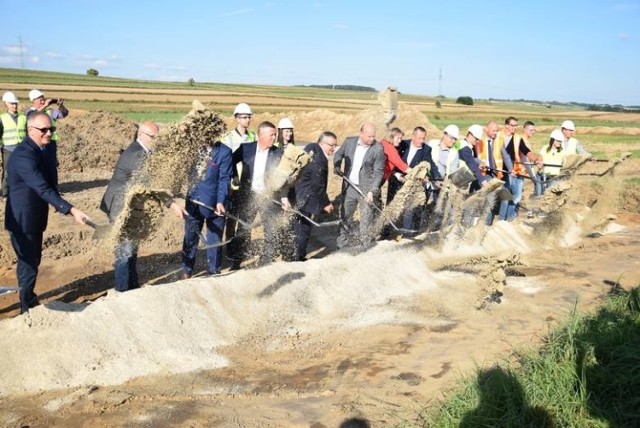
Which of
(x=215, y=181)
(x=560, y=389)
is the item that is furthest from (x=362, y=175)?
(x=560, y=389)

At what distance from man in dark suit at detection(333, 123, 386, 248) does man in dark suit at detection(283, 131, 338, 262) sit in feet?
1.33

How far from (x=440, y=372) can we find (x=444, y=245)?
300cm

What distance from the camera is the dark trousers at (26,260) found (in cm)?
491

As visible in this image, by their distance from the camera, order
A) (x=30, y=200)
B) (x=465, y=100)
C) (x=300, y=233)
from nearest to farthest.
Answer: (x=30, y=200)
(x=300, y=233)
(x=465, y=100)

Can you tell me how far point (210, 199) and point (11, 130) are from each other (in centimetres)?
420

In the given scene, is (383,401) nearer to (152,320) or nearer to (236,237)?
(152,320)

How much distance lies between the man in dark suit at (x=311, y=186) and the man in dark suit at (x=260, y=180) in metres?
0.32

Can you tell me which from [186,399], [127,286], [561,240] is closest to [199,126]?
[127,286]

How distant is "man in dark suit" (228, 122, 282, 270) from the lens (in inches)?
234

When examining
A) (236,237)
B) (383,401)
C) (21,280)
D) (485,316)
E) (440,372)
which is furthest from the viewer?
(236,237)

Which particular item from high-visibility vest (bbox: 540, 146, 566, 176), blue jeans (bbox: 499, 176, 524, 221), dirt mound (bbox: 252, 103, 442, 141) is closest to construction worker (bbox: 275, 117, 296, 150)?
blue jeans (bbox: 499, 176, 524, 221)

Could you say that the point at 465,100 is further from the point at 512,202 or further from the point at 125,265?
the point at 125,265

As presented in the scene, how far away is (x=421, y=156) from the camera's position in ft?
24.5

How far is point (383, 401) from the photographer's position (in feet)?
12.2
